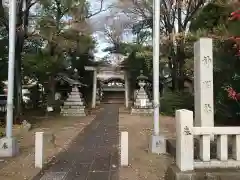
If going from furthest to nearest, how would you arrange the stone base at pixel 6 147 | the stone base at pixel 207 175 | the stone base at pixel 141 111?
the stone base at pixel 141 111 → the stone base at pixel 6 147 → the stone base at pixel 207 175

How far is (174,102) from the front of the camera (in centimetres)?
1989

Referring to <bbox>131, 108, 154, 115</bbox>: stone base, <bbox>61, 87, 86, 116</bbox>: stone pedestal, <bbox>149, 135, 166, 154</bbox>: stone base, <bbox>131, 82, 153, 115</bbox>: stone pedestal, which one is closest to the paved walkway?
<bbox>149, 135, 166, 154</bbox>: stone base

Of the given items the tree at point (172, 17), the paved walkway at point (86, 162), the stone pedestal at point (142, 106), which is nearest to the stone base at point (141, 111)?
the stone pedestal at point (142, 106)

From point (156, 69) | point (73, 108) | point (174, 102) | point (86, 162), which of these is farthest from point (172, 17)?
point (86, 162)

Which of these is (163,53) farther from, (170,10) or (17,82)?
(17,82)

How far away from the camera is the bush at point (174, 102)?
59.4ft

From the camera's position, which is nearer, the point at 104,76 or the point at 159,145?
the point at 159,145

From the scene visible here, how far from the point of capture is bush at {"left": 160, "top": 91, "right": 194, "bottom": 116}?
18.1m

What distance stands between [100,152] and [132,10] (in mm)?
15449

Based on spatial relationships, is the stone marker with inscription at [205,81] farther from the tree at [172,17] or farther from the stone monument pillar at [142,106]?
the stone monument pillar at [142,106]

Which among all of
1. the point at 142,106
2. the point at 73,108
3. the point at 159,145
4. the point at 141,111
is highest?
the point at 142,106

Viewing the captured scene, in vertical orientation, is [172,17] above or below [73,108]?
above

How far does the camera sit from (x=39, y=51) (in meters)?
21.7

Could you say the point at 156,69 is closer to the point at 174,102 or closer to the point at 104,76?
the point at 174,102
